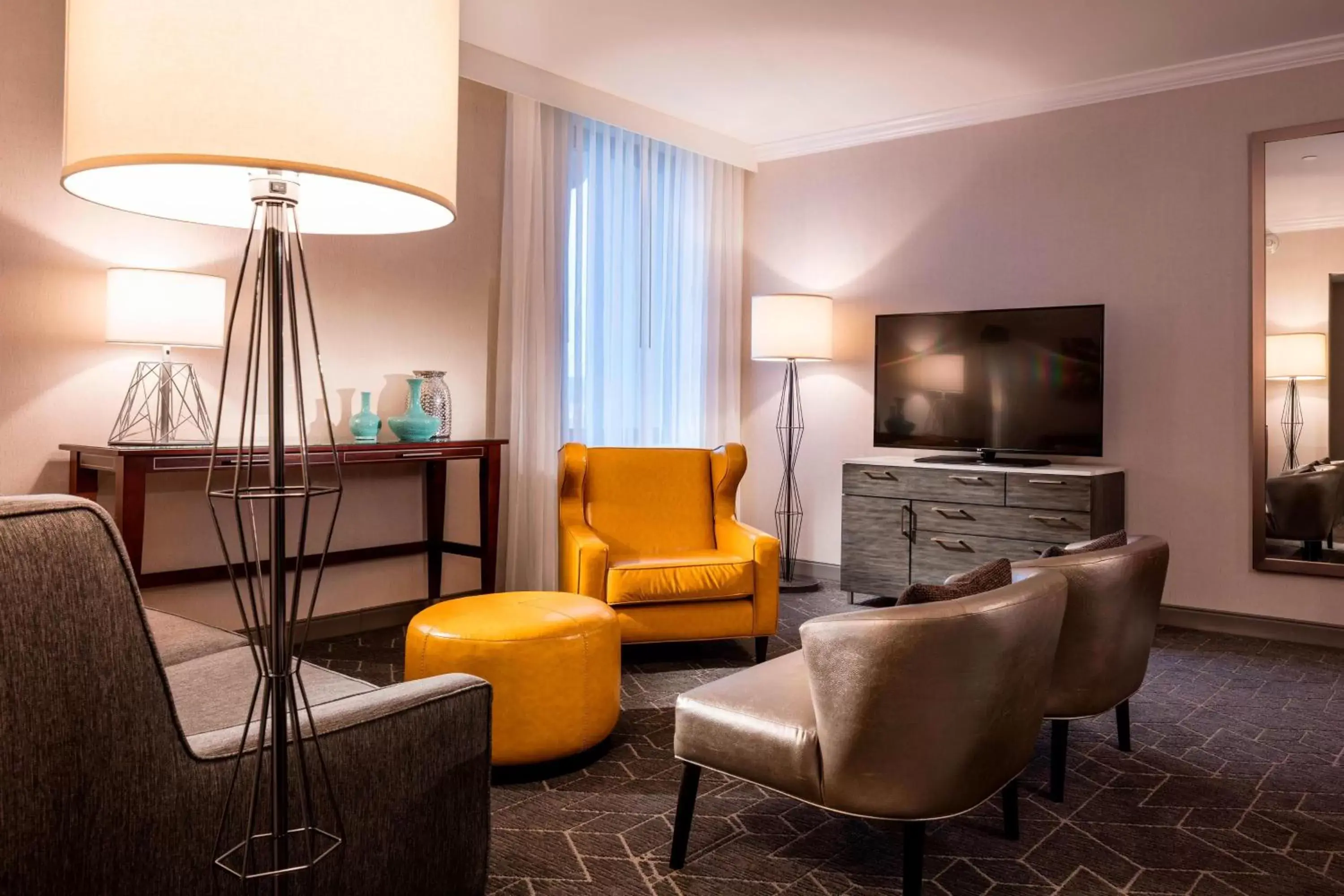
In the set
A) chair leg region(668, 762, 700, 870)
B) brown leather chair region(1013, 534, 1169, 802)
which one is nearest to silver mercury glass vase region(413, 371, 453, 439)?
chair leg region(668, 762, 700, 870)

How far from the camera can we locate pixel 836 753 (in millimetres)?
1853

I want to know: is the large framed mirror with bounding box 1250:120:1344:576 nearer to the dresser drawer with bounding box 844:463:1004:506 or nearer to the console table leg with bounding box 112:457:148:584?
Result: the dresser drawer with bounding box 844:463:1004:506

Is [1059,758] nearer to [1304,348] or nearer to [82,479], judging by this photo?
[1304,348]

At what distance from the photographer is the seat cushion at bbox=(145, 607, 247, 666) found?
223 centimetres

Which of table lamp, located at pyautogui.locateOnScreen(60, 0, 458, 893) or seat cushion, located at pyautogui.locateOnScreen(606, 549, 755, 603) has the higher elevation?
table lamp, located at pyautogui.locateOnScreen(60, 0, 458, 893)

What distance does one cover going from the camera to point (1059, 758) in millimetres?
2533

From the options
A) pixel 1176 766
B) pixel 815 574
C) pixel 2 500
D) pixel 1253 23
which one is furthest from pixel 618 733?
pixel 1253 23

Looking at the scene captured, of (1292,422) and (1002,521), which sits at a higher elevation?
(1292,422)

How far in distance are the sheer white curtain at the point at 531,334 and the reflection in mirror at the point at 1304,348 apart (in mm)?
3417

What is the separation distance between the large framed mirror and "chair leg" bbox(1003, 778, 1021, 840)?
285cm

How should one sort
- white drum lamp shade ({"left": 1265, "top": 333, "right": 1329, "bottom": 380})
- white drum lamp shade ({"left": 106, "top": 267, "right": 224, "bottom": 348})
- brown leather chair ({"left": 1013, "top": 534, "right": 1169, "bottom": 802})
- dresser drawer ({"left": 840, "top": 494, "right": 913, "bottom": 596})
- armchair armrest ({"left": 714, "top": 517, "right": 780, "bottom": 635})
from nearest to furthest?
brown leather chair ({"left": 1013, "top": 534, "right": 1169, "bottom": 802}) → white drum lamp shade ({"left": 106, "top": 267, "right": 224, "bottom": 348}) → armchair armrest ({"left": 714, "top": 517, "right": 780, "bottom": 635}) → white drum lamp shade ({"left": 1265, "top": 333, "right": 1329, "bottom": 380}) → dresser drawer ({"left": 840, "top": 494, "right": 913, "bottom": 596})

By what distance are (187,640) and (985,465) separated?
3.70 metres

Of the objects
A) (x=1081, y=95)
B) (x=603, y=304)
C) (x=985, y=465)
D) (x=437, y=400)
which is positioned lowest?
(x=985, y=465)

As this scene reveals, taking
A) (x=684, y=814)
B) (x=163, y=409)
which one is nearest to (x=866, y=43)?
(x=163, y=409)
